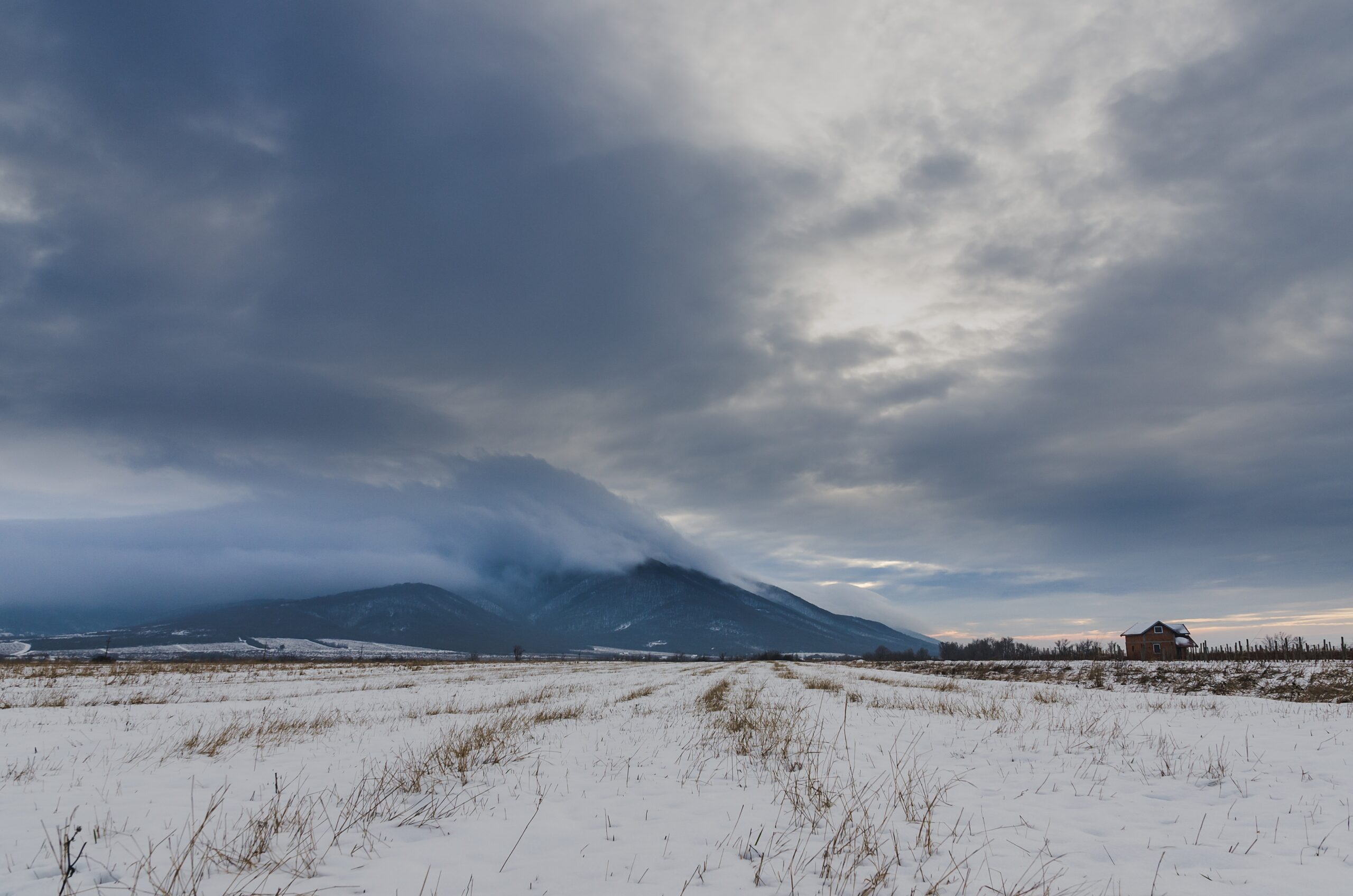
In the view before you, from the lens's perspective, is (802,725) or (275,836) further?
(802,725)

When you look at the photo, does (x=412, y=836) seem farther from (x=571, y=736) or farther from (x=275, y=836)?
(x=571, y=736)

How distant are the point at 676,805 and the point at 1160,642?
12797 cm

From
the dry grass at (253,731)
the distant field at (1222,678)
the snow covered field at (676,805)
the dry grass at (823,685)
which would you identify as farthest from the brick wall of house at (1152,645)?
the dry grass at (253,731)

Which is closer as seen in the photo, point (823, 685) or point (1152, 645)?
point (823, 685)

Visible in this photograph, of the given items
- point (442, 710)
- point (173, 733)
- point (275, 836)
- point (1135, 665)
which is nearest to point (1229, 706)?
point (442, 710)

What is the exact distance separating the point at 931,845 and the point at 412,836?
468 cm

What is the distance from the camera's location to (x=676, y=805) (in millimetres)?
7168

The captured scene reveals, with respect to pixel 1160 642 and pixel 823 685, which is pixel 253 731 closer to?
pixel 823 685

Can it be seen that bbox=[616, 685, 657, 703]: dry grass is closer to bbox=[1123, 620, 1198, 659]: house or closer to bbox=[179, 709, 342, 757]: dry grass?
bbox=[179, 709, 342, 757]: dry grass

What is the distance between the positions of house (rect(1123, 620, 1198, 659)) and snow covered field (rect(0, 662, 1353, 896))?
110 metres

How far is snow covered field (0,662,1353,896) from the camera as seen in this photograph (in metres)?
4.78

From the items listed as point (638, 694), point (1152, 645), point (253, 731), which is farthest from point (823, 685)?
point (1152, 645)

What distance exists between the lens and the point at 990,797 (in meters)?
7.57

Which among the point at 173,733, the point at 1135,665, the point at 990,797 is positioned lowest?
the point at 1135,665
